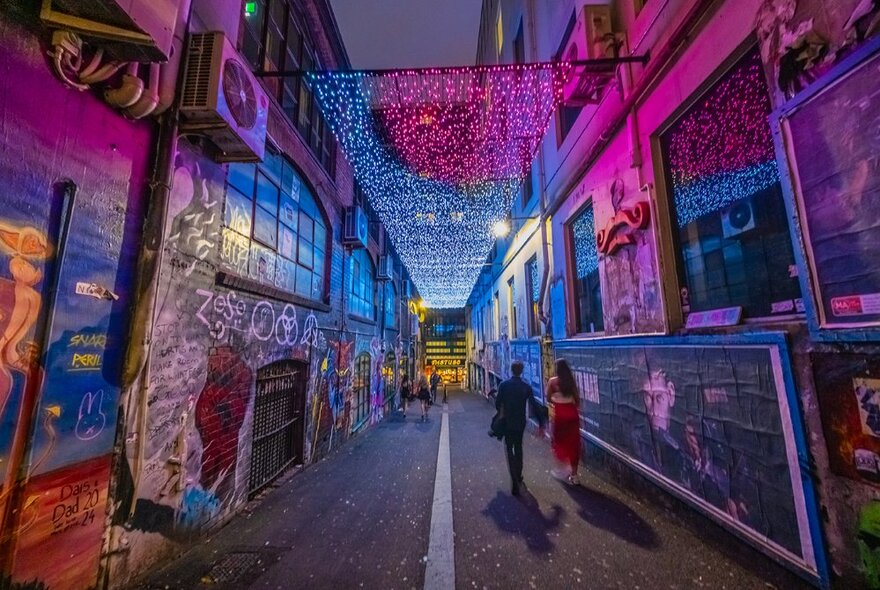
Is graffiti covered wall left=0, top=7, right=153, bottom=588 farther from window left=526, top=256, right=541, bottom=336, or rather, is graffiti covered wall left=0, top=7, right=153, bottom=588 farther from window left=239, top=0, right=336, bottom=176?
window left=526, top=256, right=541, bottom=336

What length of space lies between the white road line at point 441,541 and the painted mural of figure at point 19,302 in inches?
133

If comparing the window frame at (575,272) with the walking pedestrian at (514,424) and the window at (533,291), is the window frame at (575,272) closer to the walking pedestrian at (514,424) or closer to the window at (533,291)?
the walking pedestrian at (514,424)

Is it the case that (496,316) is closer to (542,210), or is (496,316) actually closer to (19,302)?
(542,210)

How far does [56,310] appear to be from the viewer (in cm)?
227

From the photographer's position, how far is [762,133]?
283 centimetres

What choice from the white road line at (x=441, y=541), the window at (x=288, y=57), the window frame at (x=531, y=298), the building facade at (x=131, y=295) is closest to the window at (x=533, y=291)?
the window frame at (x=531, y=298)

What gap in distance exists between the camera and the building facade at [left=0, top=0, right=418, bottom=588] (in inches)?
83.7

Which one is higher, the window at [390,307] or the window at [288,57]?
the window at [288,57]

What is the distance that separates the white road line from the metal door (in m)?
2.70

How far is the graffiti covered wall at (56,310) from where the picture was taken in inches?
80.4

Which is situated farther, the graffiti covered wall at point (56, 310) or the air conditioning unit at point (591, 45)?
the air conditioning unit at point (591, 45)

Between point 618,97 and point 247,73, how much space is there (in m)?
4.99

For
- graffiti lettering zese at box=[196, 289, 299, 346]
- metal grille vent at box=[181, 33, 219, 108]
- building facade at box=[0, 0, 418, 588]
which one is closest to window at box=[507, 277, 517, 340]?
graffiti lettering zese at box=[196, 289, 299, 346]

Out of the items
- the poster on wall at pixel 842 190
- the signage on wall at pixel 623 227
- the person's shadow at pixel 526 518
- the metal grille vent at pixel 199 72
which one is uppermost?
the metal grille vent at pixel 199 72
